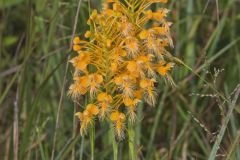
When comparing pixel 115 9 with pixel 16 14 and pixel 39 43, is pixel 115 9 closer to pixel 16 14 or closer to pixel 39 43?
pixel 39 43

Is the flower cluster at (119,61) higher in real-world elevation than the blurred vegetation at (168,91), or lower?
higher

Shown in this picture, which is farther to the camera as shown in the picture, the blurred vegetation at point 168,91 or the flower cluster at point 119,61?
the blurred vegetation at point 168,91

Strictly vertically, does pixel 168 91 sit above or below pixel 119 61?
below

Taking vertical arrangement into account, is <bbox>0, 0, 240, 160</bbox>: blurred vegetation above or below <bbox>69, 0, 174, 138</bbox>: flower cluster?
below

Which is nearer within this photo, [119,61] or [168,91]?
[119,61]

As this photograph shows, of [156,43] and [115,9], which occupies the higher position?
[115,9]

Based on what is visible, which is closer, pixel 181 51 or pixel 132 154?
pixel 132 154

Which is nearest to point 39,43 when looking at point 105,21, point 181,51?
point 181,51

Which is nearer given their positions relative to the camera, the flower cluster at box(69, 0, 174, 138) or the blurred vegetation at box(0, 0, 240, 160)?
the flower cluster at box(69, 0, 174, 138)
